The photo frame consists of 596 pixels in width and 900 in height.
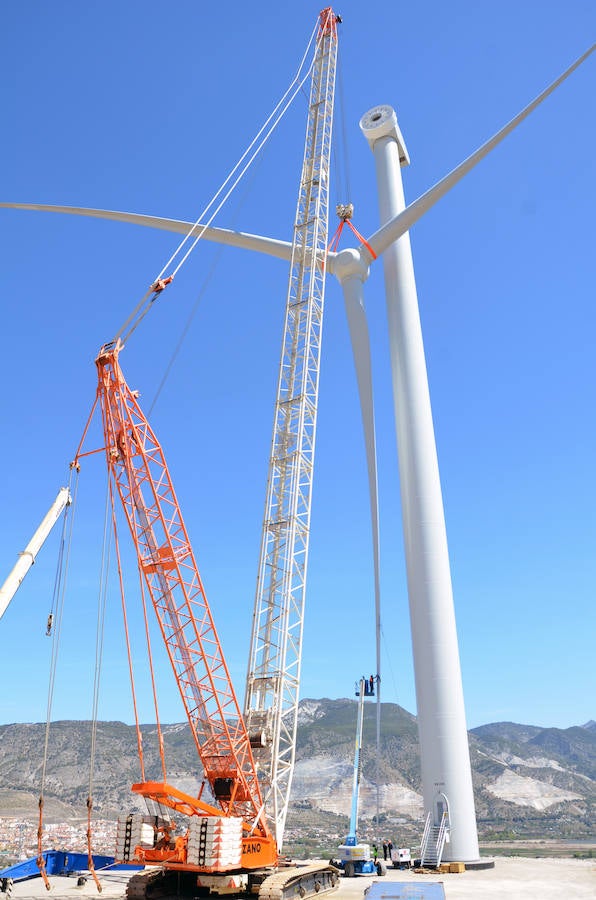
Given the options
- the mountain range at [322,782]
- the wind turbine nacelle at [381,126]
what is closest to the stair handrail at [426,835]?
the wind turbine nacelle at [381,126]

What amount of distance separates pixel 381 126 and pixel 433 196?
27.6 ft

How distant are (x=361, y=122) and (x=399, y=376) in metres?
17.0

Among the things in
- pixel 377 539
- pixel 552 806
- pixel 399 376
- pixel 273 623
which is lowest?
pixel 552 806

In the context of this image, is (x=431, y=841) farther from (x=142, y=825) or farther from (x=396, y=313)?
(x=396, y=313)

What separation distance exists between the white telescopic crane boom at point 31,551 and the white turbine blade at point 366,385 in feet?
46.1

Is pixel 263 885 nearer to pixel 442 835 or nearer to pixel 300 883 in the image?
pixel 300 883

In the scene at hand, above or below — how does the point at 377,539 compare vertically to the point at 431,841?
above

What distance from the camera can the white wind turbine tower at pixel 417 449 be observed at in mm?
30781

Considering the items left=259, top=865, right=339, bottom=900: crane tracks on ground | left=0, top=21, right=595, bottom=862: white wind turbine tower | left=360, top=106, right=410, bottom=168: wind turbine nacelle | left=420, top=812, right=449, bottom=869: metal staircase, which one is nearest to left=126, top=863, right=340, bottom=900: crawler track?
left=259, top=865, right=339, bottom=900: crane tracks on ground

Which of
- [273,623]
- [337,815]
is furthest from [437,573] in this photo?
[337,815]

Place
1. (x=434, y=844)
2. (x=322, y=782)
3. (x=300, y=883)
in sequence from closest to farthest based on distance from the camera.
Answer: (x=300, y=883)
(x=434, y=844)
(x=322, y=782)

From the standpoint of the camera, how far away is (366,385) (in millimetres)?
36750

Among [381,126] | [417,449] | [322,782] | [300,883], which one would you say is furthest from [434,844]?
[322,782]

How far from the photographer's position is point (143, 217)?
40156 millimetres
